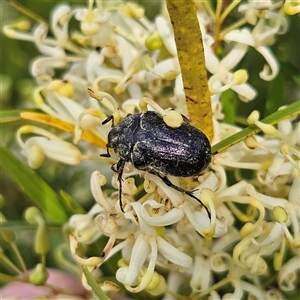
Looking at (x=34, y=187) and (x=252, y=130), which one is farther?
(x=34, y=187)

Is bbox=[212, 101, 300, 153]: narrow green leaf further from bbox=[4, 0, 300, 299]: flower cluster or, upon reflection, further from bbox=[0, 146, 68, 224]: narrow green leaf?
bbox=[0, 146, 68, 224]: narrow green leaf

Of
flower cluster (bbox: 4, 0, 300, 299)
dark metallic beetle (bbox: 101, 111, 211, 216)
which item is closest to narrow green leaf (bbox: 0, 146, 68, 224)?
flower cluster (bbox: 4, 0, 300, 299)

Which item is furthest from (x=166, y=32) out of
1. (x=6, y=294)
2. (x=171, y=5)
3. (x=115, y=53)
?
(x=6, y=294)

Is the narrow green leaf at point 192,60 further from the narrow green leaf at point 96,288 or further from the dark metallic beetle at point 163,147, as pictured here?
the narrow green leaf at point 96,288

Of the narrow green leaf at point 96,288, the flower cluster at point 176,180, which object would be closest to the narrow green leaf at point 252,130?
the flower cluster at point 176,180

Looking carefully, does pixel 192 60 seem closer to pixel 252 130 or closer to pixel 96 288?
pixel 252 130

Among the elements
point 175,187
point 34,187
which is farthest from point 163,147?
point 34,187

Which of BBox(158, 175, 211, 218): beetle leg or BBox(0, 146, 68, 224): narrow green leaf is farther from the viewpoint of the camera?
BBox(0, 146, 68, 224): narrow green leaf
